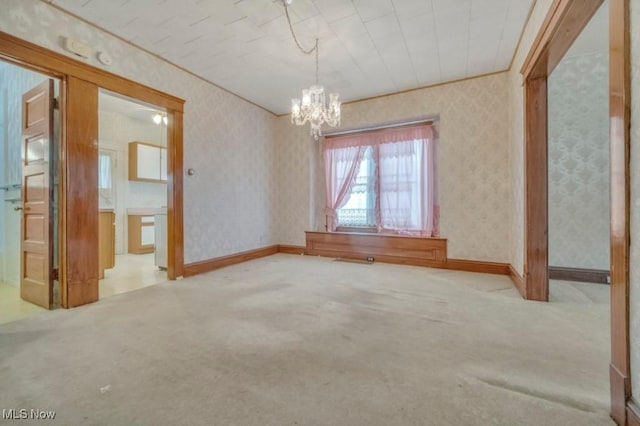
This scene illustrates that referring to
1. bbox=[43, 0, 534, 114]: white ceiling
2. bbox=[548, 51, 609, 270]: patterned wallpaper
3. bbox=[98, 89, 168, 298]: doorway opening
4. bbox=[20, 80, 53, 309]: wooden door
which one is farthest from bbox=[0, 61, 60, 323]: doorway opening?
bbox=[548, 51, 609, 270]: patterned wallpaper

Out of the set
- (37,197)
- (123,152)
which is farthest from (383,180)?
(123,152)

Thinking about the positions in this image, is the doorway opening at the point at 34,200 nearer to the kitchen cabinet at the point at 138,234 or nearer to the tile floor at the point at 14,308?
the tile floor at the point at 14,308

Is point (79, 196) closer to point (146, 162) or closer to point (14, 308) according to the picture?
point (14, 308)

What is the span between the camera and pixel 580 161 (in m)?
3.34

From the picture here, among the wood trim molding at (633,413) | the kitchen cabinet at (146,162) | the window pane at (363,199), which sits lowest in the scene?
the wood trim molding at (633,413)

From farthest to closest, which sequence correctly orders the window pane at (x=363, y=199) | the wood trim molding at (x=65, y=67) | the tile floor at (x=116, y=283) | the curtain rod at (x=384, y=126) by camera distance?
1. the window pane at (x=363, y=199)
2. the curtain rod at (x=384, y=126)
3. the tile floor at (x=116, y=283)
4. the wood trim molding at (x=65, y=67)

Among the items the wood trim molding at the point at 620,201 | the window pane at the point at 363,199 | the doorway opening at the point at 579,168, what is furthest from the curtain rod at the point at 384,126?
the wood trim molding at the point at 620,201

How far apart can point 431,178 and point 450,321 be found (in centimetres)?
274

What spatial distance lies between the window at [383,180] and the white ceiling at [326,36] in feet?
3.33

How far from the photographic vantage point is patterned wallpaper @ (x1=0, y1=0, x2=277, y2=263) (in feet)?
8.04

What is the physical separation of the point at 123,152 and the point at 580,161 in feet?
24.9

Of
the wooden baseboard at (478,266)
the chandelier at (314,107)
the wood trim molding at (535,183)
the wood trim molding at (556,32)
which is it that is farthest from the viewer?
the wooden baseboard at (478,266)

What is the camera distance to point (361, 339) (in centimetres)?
194

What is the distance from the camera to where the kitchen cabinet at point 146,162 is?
572 cm
